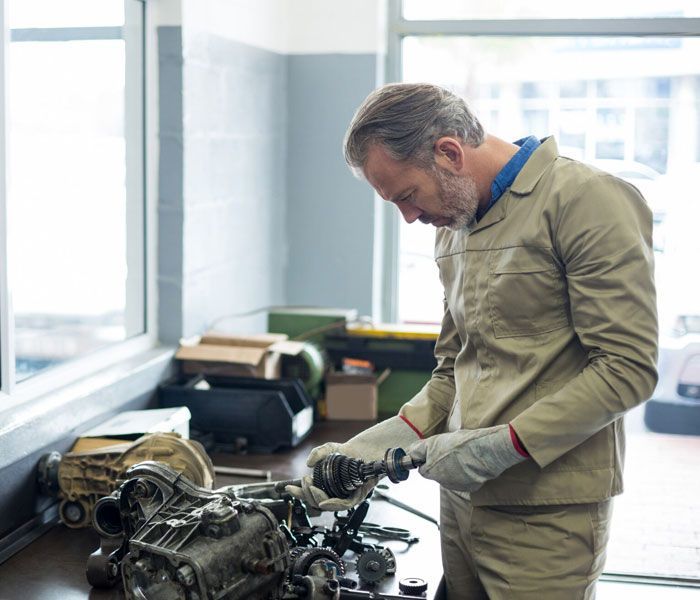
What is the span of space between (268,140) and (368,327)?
3.17 ft

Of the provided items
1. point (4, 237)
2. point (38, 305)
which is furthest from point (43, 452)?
point (38, 305)

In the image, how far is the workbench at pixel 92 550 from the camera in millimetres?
1861

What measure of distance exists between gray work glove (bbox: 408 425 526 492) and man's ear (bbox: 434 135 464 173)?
46 cm

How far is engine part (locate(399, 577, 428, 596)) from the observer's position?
1839 millimetres

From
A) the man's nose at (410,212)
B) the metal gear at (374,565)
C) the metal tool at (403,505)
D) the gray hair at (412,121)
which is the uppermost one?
the gray hair at (412,121)

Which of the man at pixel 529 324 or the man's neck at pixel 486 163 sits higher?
the man's neck at pixel 486 163

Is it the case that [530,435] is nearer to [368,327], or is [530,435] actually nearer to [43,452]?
[43,452]

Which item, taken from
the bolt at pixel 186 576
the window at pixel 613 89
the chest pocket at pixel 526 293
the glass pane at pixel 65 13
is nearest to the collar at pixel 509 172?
the chest pocket at pixel 526 293

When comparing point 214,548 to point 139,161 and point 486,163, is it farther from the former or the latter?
point 139,161

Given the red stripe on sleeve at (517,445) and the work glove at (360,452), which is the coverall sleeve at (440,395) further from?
the red stripe on sleeve at (517,445)

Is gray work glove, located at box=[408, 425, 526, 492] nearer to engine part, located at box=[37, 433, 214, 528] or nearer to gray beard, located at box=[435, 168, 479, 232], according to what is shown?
gray beard, located at box=[435, 168, 479, 232]

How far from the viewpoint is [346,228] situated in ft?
13.4

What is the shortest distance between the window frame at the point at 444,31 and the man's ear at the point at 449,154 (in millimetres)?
2331

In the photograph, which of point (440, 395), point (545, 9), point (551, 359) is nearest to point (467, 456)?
point (551, 359)
